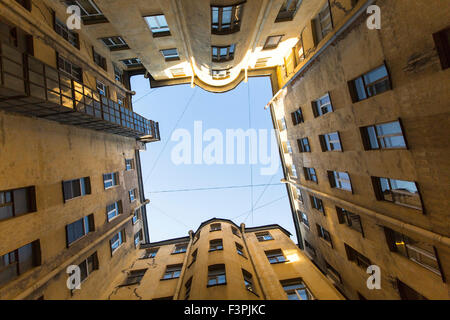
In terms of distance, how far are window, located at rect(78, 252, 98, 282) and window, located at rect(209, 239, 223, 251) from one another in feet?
29.3

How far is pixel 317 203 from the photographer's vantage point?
18.7 m

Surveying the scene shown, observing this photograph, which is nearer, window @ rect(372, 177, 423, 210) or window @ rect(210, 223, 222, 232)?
window @ rect(372, 177, 423, 210)

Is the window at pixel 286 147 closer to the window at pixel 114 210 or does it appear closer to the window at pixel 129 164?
the window at pixel 129 164

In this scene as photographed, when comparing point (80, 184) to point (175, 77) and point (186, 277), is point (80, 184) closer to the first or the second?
point (186, 277)

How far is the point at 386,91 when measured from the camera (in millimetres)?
9648

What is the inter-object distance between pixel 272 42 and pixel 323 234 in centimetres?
2041

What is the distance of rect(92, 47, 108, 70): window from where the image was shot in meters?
19.0

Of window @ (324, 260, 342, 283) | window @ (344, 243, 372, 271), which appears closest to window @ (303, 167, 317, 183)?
window @ (344, 243, 372, 271)

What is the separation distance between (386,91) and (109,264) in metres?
22.3

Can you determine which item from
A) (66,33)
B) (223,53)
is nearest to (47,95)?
(66,33)

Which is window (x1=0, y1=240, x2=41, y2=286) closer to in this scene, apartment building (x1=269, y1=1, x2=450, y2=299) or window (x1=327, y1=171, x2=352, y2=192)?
apartment building (x1=269, y1=1, x2=450, y2=299)

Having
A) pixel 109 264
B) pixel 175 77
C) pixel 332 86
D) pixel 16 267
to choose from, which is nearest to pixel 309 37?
pixel 332 86

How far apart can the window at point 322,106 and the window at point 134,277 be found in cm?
2070

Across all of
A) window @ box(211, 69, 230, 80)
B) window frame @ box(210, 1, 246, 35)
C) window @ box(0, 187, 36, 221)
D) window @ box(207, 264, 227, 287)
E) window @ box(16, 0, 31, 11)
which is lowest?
window @ box(207, 264, 227, 287)
